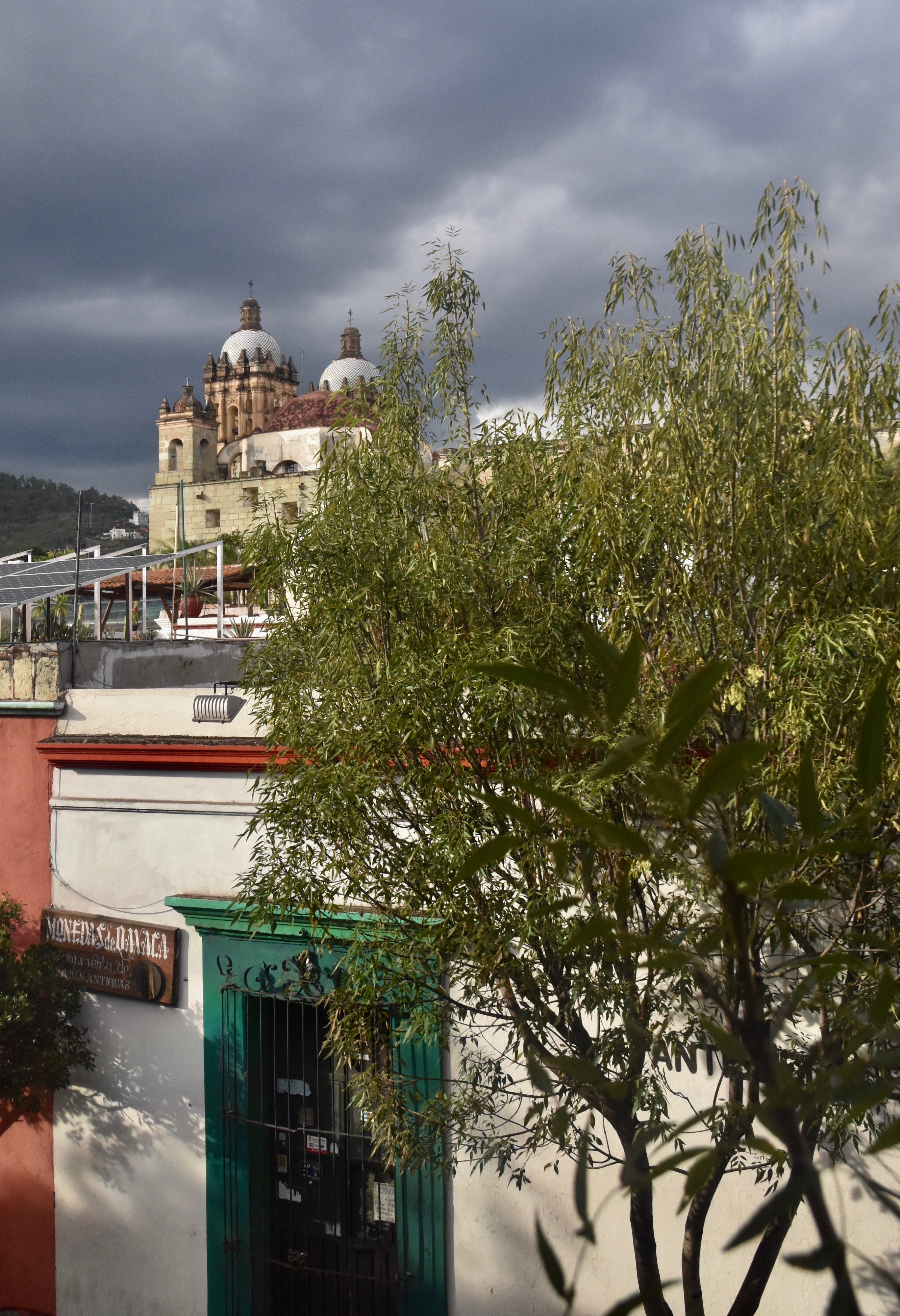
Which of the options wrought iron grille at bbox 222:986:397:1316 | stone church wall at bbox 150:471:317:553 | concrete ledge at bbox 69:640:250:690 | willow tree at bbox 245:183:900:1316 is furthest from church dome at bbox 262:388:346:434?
willow tree at bbox 245:183:900:1316

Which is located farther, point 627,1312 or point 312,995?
point 312,995

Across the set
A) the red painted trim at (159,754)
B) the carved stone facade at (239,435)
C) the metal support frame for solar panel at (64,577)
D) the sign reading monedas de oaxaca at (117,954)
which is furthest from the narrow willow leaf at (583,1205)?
the carved stone facade at (239,435)

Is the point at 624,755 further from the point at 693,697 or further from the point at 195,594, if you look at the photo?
the point at 195,594

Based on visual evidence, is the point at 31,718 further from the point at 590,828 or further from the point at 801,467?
the point at 590,828

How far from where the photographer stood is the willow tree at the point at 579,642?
3.45m

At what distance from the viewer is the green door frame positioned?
19.8 feet

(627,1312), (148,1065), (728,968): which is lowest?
(148,1065)

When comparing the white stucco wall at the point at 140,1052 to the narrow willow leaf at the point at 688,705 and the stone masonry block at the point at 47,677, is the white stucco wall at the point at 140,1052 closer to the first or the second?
the stone masonry block at the point at 47,677

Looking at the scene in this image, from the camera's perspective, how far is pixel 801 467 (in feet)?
12.1

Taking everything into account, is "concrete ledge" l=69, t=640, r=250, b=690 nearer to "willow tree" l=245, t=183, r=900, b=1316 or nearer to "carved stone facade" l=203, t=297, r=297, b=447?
"willow tree" l=245, t=183, r=900, b=1316

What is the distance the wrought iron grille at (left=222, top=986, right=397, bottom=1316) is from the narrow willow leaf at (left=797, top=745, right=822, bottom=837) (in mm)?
6085

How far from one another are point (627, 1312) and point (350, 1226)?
6525 millimetres

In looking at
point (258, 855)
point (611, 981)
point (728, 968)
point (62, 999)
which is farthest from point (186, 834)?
point (728, 968)

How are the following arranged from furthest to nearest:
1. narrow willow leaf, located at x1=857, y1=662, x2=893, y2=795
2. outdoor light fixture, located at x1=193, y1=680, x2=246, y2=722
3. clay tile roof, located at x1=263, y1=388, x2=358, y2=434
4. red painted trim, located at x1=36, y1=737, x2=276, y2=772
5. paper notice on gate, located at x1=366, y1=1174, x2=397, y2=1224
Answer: clay tile roof, located at x1=263, y1=388, x2=358, y2=434 → outdoor light fixture, located at x1=193, y1=680, x2=246, y2=722 → red painted trim, located at x1=36, y1=737, x2=276, y2=772 → paper notice on gate, located at x1=366, y1=1174, x2=397, y2=1224 → narrow willow leaf, located at x1=857, y1=662, x2=893, y2=795
